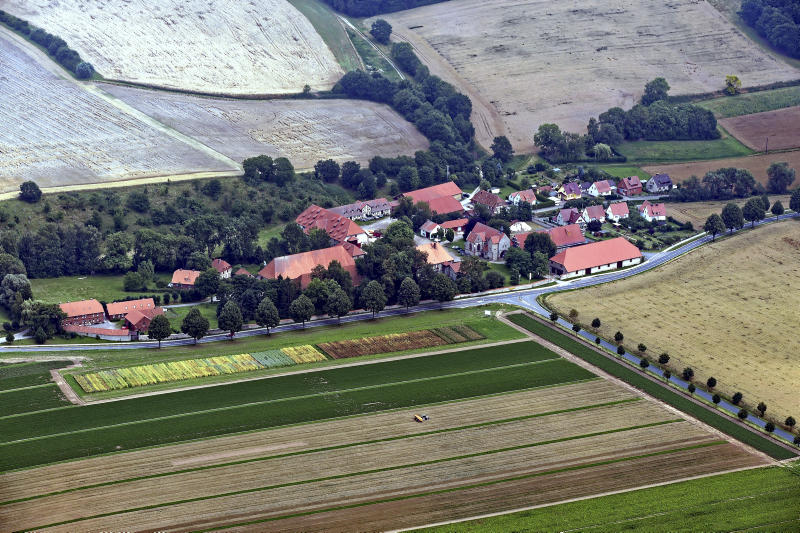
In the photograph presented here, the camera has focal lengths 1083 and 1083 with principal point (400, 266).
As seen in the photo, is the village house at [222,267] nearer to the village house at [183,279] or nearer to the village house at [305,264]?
the village house at [183,279]

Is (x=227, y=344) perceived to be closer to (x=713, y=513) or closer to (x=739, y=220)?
(x=713, y=513)

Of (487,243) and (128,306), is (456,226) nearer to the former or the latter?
(487,243)

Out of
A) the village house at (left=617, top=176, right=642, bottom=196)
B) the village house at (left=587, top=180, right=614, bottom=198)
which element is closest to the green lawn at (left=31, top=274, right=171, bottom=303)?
the village house at (left=587, top=180, right=614, bottom=198)

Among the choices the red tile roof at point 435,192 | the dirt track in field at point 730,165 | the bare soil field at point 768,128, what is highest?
the bare soil field at point 768,128

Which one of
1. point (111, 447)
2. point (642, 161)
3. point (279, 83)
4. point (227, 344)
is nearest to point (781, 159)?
point (642, 161)

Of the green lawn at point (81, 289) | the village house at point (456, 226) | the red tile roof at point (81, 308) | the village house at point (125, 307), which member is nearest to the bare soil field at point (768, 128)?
the village house at point (456, 226)

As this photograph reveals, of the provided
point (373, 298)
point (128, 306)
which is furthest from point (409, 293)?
point (128, 306)

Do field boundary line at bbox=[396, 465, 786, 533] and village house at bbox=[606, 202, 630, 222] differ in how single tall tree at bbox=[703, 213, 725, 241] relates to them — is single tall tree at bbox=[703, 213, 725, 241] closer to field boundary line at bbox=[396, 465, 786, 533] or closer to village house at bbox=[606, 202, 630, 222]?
village house at bbox=[606, 202, 630, 222]
